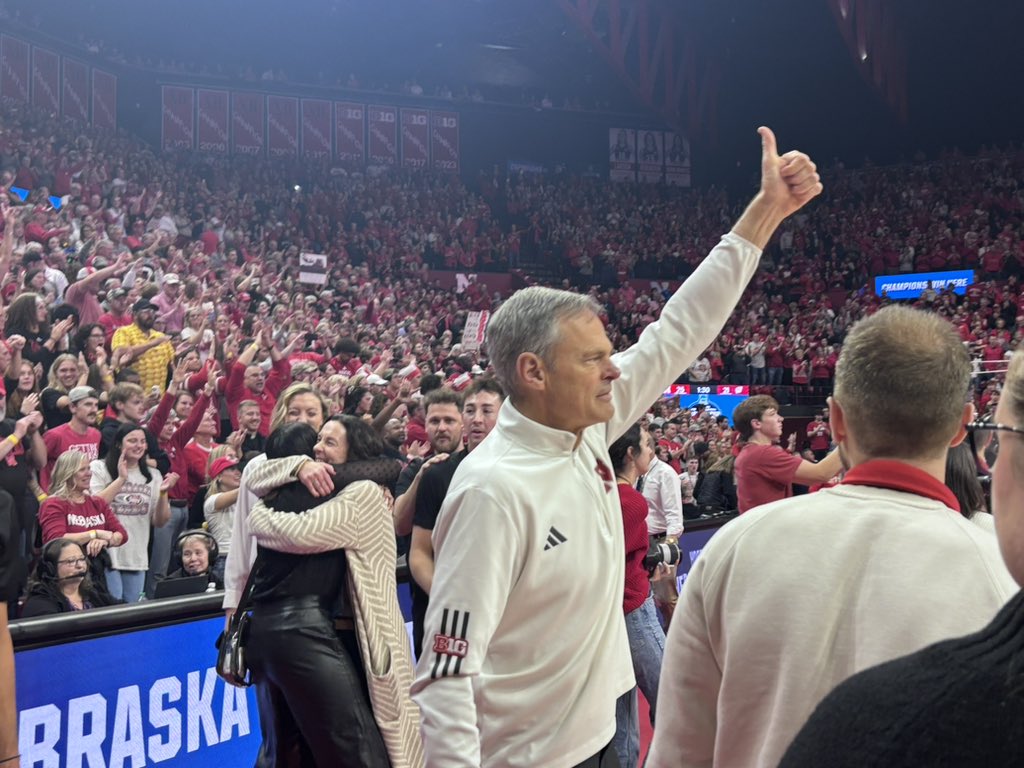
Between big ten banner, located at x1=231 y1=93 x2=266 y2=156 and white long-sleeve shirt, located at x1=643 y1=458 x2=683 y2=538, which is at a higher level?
big ten banner, located at x1=231 y1=93 x2=266 y2=156

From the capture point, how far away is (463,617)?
82.0 inches

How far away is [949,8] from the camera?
93.0ft

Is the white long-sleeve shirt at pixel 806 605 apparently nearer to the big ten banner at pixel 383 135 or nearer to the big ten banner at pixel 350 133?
the big ten banner at pixel 350 133

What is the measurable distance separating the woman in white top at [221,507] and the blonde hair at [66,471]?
0.84 metres

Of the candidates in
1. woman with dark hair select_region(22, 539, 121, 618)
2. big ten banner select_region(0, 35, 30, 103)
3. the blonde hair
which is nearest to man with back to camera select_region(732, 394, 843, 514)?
woman with dark hair select_region(22, 539, 121, 618)

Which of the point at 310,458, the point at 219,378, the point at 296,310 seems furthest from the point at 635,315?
the point at 310,458

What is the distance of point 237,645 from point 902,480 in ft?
9.11

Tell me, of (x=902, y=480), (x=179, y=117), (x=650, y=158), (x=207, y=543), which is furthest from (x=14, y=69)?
(x=902, y=480)

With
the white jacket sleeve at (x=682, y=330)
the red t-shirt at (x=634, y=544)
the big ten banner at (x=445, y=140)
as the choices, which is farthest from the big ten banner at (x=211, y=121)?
the white jacket sleeve at (x=682, y=330)

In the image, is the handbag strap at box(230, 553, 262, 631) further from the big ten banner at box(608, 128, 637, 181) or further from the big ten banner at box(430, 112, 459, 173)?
the big ten banner at box(608, 128, 637, 181)

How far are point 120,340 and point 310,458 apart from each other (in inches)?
241

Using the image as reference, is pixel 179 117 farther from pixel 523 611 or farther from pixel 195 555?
pixel 523 611

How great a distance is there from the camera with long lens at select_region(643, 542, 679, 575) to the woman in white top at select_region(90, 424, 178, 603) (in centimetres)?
354

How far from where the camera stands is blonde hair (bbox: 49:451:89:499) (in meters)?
6.02
